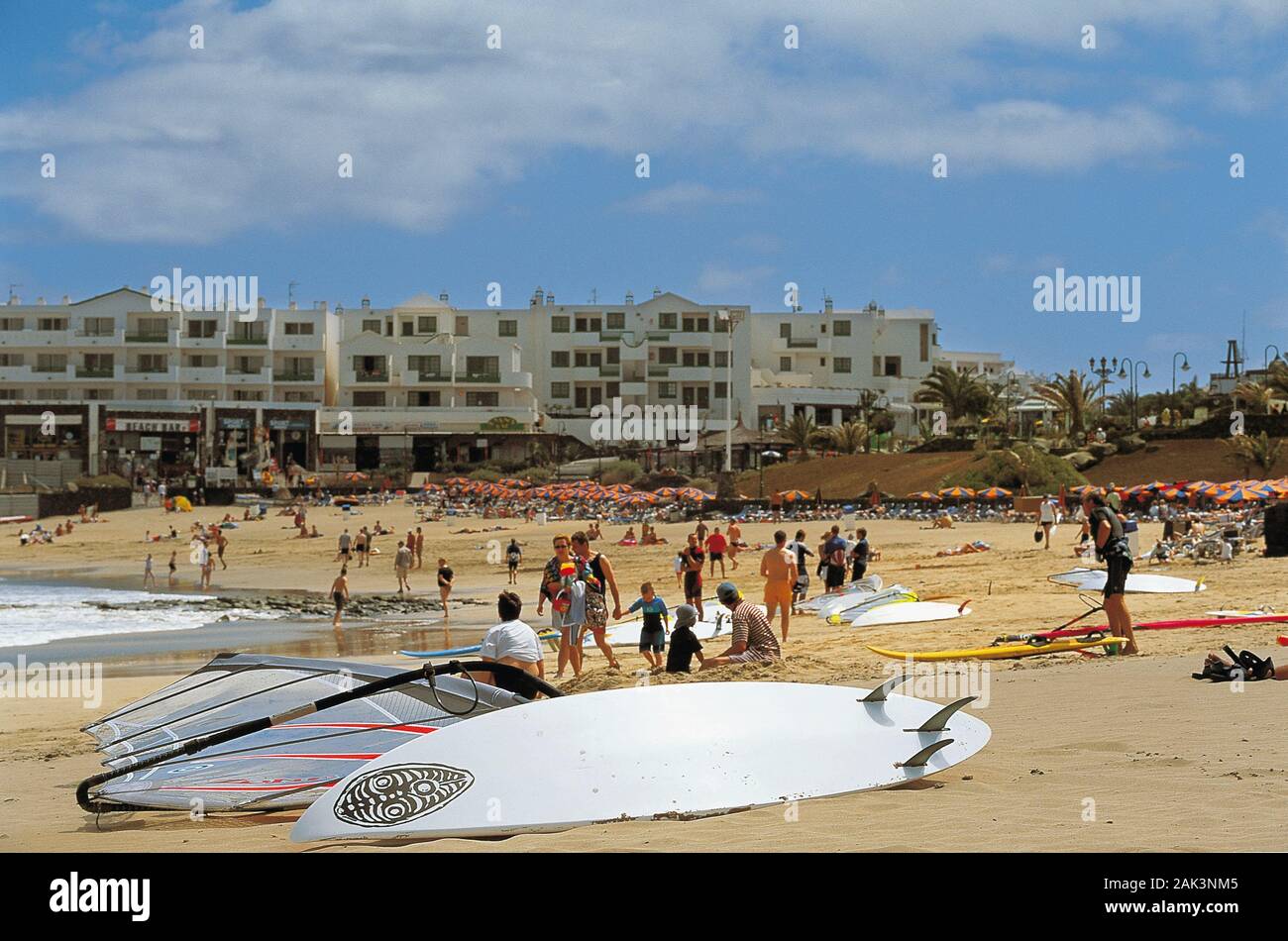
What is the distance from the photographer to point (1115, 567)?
1102 cm

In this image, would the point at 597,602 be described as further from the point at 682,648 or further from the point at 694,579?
the point at 694,579

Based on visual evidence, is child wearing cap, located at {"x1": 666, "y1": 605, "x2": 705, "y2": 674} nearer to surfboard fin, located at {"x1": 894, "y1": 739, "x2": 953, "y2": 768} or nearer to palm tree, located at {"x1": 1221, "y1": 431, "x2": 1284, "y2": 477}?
surfboard fin, located at {"x1": 894, "y1": 739, "x2": 953, "y2": 768}

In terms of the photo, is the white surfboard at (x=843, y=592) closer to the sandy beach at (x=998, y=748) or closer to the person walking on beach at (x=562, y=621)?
the sandy beach at (x=998, y=748)

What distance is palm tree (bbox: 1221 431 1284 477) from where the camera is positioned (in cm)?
4303

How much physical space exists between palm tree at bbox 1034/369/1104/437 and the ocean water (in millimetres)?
38407

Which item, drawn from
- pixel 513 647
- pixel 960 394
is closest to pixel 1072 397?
pixel 960 394

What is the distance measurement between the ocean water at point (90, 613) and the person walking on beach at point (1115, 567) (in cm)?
1610

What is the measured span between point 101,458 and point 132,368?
19.5ft

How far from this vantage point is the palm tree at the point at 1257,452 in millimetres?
43031

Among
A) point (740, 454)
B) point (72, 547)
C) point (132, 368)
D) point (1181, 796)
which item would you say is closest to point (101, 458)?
point (132, 368)

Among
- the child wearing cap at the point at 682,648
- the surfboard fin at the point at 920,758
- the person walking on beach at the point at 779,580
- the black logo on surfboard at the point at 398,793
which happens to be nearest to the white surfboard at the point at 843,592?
the person walking on beach at the point at 779,580

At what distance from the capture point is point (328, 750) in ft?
24.4

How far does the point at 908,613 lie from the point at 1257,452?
32646mm
